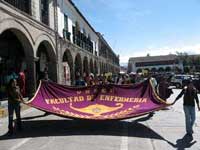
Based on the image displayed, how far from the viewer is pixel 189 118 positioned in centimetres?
1205

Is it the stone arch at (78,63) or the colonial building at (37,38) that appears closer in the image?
the colonial building at (37,38)

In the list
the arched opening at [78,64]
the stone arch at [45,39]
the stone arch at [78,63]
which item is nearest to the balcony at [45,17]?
the stone arch at [45,39]

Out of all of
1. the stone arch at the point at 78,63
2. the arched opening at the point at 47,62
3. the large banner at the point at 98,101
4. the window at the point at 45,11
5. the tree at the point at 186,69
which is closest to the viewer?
the large banner at the point at 98,101

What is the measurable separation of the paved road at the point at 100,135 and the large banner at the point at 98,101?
1.55 ft

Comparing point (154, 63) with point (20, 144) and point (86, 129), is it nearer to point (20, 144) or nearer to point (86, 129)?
point (86, 129)

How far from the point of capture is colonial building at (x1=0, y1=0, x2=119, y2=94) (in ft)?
68.6

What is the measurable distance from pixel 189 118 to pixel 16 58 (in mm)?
15773

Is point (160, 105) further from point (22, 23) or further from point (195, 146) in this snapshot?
point (22, 23)

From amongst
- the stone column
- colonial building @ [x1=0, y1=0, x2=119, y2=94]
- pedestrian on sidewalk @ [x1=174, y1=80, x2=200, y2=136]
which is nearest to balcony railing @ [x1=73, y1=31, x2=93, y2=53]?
colonial building @ [x1=0, y1=0, x2=119, y2=94]

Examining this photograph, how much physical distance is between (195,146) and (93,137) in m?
2.73

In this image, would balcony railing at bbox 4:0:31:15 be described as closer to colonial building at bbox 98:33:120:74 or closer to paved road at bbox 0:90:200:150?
paved road at bbox 0:90:200:150

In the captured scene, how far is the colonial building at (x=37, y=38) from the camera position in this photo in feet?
68.6

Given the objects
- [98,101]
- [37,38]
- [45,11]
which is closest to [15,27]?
[37,38]

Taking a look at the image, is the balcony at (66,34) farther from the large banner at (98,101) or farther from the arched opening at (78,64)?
the large banner at (98,101)
